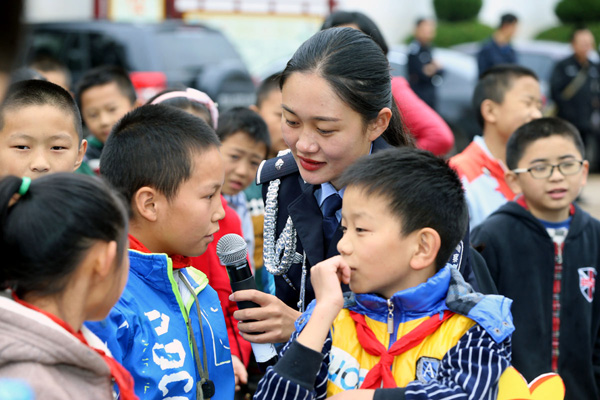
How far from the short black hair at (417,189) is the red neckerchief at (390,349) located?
21 centimetres

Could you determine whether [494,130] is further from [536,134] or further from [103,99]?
[103,99]

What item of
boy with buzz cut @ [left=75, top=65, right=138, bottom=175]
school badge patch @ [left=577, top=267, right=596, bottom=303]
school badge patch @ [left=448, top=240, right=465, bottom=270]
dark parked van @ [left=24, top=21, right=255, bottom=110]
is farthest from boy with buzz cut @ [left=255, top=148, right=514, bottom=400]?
dark parked van @ [left=24, top=21, right=255, bottom=110]

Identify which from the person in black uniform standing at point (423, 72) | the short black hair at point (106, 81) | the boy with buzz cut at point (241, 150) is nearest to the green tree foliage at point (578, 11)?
the person in black uniform standing at point (423, 72)

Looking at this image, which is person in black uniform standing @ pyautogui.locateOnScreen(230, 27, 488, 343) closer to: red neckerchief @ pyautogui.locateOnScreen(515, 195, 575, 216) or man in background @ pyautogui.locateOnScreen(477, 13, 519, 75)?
red neckerchief @ pyautogui.locateOnScreen(515, 195, 575, 216)

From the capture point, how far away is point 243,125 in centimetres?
436

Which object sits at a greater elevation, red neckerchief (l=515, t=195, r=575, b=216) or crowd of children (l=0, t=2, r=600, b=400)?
crowd of children (l=0, t=2, r=600, b=400)

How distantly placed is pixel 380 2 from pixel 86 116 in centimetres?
1687

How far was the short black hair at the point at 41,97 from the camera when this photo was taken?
2.88 metres

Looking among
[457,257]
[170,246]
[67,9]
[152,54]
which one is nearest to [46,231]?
[170,246]

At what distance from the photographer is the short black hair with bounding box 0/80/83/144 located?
2876mm

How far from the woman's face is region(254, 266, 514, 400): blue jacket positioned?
0.50m

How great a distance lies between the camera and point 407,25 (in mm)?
21562

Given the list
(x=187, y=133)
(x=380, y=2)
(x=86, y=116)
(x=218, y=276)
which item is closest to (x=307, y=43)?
(x=187, y=133)

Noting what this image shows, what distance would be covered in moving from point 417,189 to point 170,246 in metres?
0.82
